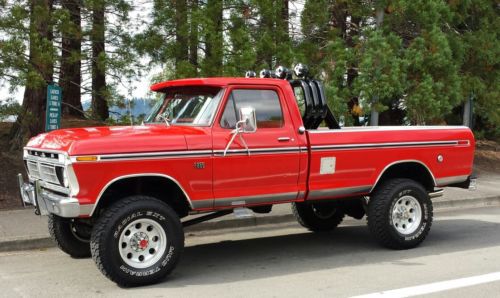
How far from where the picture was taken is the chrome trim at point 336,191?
6836mm

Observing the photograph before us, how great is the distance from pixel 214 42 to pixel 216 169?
5.26m

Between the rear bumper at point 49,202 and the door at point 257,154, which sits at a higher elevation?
the door at point 257,154

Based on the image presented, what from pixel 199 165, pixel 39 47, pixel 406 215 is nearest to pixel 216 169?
pixel 199 165

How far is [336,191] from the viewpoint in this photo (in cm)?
697

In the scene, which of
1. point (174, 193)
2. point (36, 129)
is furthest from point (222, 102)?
point (36, 129)

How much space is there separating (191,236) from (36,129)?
191 inches

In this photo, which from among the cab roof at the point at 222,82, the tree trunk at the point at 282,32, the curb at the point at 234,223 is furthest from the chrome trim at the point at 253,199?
the tree trunk at the point at 282,32

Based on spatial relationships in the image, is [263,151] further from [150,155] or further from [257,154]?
[150,155]

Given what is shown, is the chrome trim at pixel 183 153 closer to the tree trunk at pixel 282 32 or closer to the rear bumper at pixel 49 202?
the rear bumper at pixel 49 202

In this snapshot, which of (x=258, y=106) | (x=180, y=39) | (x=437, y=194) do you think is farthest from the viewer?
(x=180, y=39)

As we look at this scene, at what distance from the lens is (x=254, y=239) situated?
8422 mm

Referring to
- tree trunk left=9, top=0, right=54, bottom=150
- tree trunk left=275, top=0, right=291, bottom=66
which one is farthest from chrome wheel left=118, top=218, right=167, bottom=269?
tree trunk left=275, top=0, right=291, bottom=66

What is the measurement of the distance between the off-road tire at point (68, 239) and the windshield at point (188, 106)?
5.21ft

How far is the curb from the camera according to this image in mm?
7774
